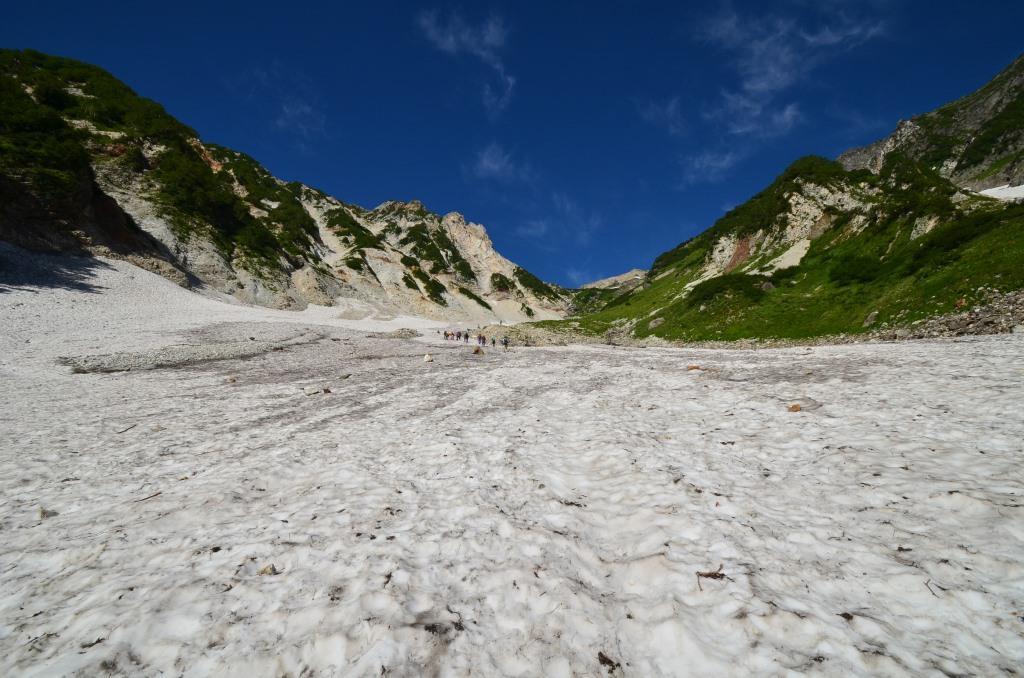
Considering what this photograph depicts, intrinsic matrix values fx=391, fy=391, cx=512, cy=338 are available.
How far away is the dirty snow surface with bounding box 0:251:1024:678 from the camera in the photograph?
438 cm

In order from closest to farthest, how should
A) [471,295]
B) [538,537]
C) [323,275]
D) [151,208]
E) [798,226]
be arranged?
[538,537] < [798,226] < [151,208] < [323,275] < [471,295]

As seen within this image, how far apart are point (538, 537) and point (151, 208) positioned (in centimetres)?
10348

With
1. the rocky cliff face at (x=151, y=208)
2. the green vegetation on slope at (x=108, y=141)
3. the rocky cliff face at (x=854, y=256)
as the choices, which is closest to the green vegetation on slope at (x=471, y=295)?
the rocky cliff face at (x=151, y=208)

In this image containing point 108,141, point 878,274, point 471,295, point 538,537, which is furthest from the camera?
point 471,295

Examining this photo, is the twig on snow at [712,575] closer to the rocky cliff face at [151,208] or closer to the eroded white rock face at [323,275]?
the rocky cliff face at [151,208]

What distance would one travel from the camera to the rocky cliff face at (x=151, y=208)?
55.0 m

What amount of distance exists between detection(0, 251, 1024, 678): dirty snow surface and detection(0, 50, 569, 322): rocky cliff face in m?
63.7

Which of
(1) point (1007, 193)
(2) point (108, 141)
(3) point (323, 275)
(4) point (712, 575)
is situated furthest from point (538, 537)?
(3) point (323, 275)

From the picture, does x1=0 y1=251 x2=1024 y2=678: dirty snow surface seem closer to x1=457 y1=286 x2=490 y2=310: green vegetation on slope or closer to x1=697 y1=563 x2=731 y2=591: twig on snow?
x1=697 y1=563 x2=731 y2=591: twig on snow

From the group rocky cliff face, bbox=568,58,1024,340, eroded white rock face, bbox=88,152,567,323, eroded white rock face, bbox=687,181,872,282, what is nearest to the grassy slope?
rocky cliff face, bbox=568,58,1024,340

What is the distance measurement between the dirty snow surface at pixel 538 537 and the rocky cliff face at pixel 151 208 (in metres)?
63.7

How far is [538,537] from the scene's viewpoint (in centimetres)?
674

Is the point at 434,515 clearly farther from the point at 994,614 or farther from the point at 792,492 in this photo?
the point at 994,614

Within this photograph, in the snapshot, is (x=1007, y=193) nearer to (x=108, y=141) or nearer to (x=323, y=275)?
(x=323, y=275)
